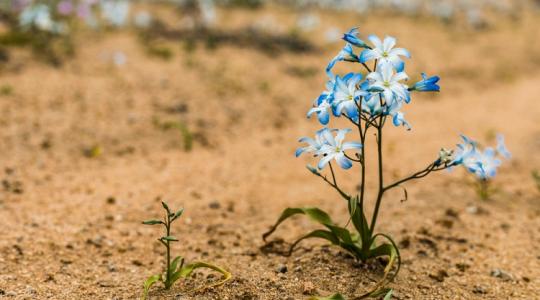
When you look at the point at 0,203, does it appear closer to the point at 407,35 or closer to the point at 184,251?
the point at 184,251

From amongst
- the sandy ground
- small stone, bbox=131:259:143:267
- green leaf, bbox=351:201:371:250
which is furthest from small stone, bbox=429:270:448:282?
small stone, bbox=131:259:143:267

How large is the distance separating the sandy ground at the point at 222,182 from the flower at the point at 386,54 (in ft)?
4.46

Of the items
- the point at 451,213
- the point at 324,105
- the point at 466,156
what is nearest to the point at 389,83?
the point at 324,105

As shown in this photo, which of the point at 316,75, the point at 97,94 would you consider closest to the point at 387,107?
the point at 97,94

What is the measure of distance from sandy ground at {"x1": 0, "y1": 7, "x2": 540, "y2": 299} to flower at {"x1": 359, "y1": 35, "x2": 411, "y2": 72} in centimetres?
136

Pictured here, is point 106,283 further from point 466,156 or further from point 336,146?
point 466,156

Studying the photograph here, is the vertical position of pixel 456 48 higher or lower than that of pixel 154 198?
higher

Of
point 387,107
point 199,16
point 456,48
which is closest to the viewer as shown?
point 387,107

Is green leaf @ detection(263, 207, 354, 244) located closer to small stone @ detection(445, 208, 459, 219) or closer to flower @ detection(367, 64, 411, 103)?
flower @ detection(367, 64, 411, 103)

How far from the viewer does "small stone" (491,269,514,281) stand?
3652 millimetres

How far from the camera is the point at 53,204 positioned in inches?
191

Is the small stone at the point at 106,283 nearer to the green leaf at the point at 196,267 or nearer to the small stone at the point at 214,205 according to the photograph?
the green leaf at the point at 196,267

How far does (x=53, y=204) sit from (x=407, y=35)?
34.9 feet

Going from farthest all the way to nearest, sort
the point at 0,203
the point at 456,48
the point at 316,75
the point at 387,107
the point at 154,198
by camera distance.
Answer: the point at 456,48 → the point at 316,75 → the point at 154,198 → the point at 0,203 → the point at 387,107
